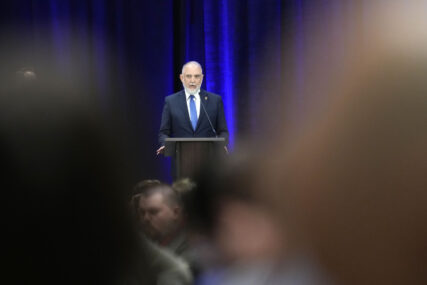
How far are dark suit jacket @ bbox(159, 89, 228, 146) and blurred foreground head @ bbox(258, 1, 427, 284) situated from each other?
88.5 inches

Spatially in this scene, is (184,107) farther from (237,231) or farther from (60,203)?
(60,203)

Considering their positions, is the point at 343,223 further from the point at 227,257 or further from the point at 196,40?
the point at 196,40

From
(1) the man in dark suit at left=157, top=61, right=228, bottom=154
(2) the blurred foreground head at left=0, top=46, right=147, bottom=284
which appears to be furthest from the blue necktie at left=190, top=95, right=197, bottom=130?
(2) the blurred foreground head at left=0, top=46, right=147, bottom=284

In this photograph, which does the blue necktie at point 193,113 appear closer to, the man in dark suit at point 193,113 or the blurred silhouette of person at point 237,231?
the man in dark suit at point 193,113

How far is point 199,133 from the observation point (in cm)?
313

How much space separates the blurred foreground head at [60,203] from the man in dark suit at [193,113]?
101 inches

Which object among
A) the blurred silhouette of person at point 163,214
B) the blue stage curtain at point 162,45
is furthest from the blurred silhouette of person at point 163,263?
the blue stage curtain at point 162,45

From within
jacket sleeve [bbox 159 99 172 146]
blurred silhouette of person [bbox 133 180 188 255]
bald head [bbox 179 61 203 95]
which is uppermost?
bald head [bbox 179 61 203 95]

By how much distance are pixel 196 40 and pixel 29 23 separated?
1.54 metres

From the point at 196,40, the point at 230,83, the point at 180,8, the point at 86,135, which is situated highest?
the point at 180,8

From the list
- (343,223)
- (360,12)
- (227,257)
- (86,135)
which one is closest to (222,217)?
(227,257)

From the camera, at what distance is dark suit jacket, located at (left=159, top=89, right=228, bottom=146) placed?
10.2ft

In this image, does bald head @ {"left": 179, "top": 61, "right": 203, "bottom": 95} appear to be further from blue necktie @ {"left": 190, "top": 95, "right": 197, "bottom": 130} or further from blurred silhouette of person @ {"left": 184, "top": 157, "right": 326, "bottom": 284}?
blurred silhouette of person @ {"left": 184, "top": 157, "right": 326, "bottom": 284}

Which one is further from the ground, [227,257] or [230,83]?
[230,83]
